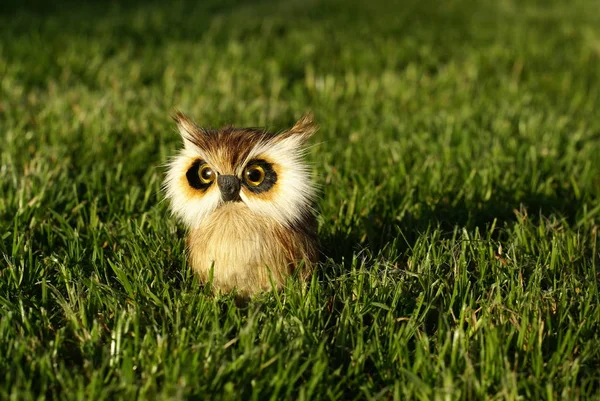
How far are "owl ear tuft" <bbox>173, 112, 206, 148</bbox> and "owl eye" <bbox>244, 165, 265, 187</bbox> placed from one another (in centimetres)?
25

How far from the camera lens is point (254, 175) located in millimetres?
2764

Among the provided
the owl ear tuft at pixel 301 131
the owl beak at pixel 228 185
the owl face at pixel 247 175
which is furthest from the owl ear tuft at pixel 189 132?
the owl ear tuft at pixel 301 131

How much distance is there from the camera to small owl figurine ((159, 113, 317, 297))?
2.75 metres

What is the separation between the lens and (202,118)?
5715 millimetres

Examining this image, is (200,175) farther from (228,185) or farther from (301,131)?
(301,131)

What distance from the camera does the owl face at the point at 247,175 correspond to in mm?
2725

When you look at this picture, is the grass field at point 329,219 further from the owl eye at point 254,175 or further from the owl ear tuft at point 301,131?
the owl ear tuft at point 301,131

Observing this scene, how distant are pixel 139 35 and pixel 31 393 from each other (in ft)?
22.1

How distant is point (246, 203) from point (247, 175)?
115 mm

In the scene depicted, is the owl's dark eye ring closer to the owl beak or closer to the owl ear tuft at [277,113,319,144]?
the owl beak

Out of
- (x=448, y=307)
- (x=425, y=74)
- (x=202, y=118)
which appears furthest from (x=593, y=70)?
(x=448, y=307)

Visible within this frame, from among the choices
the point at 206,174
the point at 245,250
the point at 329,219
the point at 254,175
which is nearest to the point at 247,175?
the point at 254,175

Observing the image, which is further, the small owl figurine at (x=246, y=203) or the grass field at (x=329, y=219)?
the small owl figurine at (x=246, y=203)

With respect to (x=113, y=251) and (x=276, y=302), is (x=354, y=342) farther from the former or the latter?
(x=113, y=251)
